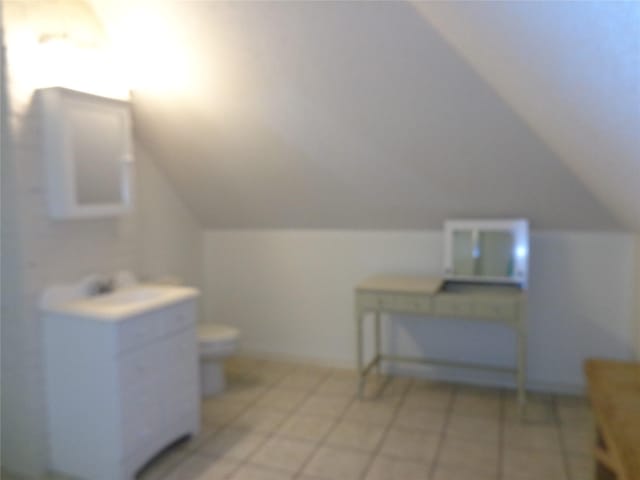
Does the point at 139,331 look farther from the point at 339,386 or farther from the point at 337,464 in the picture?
the point at 339,386

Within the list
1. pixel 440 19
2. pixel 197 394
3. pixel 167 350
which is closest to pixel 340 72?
pixel 440 19

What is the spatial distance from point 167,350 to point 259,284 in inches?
63.4

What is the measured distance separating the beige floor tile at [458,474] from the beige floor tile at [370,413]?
0.57 metres

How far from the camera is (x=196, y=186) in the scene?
13.1 ft

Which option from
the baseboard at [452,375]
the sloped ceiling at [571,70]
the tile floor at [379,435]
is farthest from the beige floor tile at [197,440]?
the sloped ceiling at [571,70]

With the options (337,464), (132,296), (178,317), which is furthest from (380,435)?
(132,296)

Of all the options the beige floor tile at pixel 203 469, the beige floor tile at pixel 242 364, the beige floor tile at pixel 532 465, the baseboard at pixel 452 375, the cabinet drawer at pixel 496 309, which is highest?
the cabinet drawer at pixel 496 309

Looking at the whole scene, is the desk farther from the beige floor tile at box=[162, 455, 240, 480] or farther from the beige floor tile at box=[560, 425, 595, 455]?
the beige floor tile at box=[162, 455, 240, 480]

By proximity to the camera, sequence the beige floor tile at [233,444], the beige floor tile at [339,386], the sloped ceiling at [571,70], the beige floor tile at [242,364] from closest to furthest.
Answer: the sloped ceiling at [571,70] < the beige floor tile at [233,444] < the beige floor tile at [339,386] < the beige floor tile at [242,364]

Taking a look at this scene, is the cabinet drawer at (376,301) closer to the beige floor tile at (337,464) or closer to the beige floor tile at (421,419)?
the beige floor tile at (421,419)

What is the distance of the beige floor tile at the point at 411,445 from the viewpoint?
2832mm

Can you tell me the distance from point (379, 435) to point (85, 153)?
226cm

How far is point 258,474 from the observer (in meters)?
2.69

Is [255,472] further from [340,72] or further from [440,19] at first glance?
[440,19]
